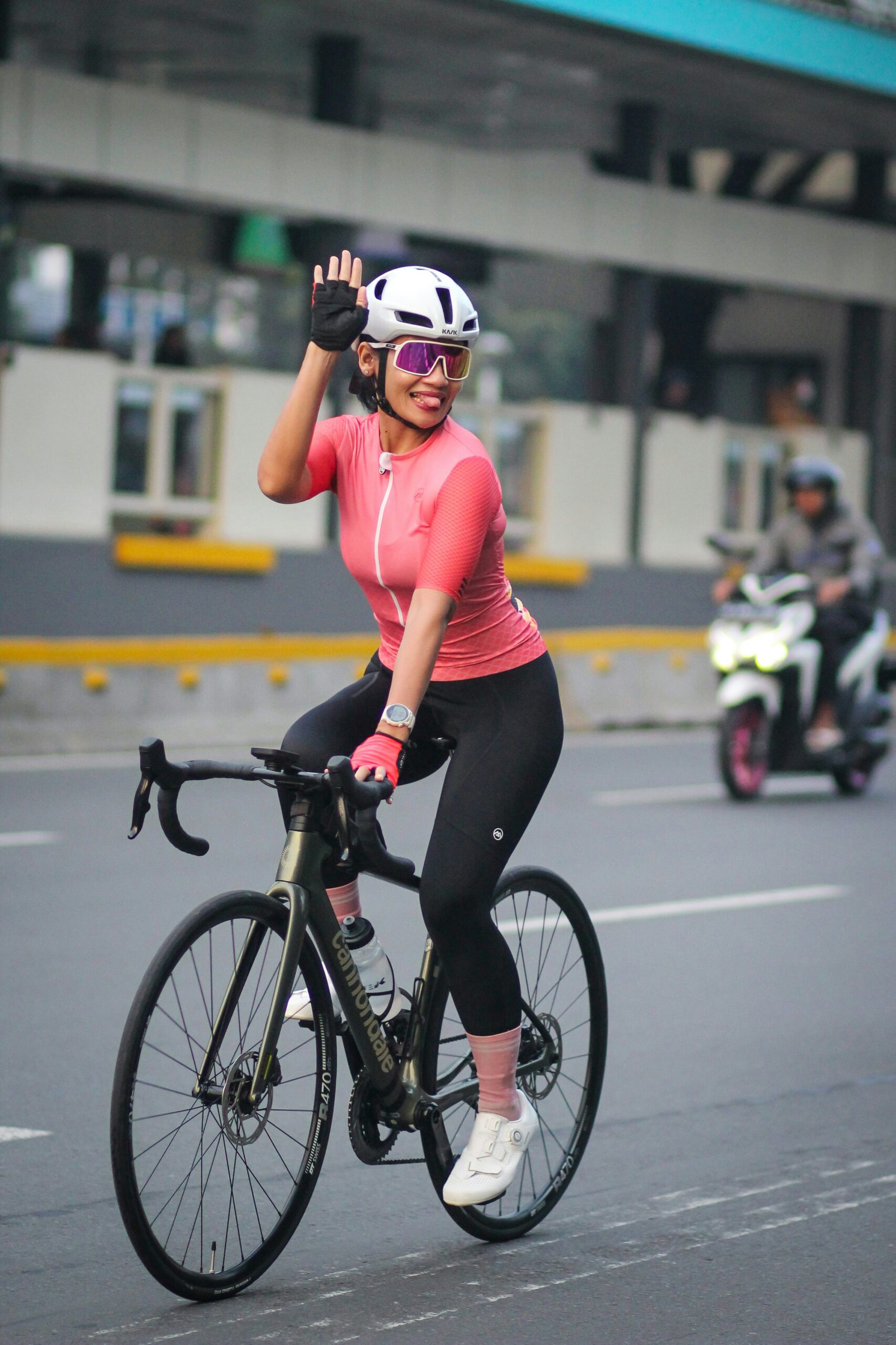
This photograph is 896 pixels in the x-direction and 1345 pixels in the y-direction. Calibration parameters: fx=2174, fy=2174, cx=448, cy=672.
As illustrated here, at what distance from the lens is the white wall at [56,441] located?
1794cm

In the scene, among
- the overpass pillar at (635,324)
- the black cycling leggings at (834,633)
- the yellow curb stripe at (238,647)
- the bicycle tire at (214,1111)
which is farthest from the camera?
the overpass pillar at (635,324)

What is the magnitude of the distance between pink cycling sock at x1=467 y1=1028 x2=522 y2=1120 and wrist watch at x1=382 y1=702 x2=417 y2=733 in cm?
79

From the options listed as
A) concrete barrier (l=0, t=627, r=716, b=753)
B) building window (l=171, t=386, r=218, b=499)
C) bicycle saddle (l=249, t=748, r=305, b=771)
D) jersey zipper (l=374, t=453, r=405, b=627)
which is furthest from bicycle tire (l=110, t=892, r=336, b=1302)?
building window (l=171, t=386, r=218, b=499)

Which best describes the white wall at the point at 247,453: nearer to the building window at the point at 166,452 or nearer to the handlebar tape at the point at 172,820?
the building window at the point at 166,452

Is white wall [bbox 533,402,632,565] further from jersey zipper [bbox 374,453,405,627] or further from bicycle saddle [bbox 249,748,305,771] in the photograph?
bicycle saddle [bbox 249,748,305,771]

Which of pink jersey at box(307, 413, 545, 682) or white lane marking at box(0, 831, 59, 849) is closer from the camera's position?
pink jersey at box(307, 413, 545, 682)

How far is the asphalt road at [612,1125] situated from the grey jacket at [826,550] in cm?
226

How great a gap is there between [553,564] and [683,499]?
3104mm

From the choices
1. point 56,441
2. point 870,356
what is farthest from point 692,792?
point 870,356

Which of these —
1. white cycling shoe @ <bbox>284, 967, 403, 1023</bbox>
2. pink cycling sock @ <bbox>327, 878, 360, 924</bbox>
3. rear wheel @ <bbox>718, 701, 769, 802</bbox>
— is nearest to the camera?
white cycling shoe @ <bbox>284, 967, 403, 1023</bbox>

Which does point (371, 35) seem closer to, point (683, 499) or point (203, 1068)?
point (683, 499)

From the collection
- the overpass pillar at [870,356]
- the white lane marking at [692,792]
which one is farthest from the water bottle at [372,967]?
the overpass pillar at [870,356]

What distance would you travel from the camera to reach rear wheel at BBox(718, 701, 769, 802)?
1277cm

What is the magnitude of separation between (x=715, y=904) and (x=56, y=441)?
10.2 meters
